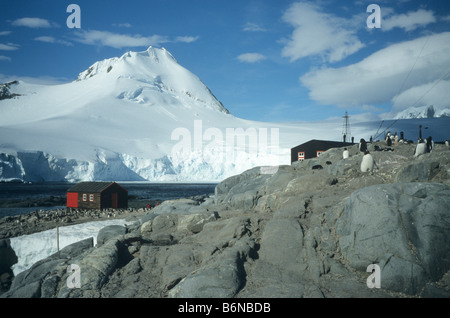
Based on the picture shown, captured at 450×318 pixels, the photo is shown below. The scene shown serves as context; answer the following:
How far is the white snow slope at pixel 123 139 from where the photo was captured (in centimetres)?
8725

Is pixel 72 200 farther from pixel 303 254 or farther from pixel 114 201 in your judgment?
pixel 303 254

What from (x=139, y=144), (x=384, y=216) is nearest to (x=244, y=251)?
(x=384, y=216)

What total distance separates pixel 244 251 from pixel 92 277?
15.3 ft

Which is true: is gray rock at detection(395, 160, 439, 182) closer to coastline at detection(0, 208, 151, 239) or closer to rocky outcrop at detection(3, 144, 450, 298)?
rocky outcrop at detection(3, 144, 450, 298)

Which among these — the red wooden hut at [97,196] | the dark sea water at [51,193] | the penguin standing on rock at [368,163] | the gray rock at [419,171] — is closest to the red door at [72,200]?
the red wooden hut at [97,196]

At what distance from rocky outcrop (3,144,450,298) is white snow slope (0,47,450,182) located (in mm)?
77398

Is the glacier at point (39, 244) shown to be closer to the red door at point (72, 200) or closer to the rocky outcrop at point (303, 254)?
the rocky outcrop at point (303, 254)

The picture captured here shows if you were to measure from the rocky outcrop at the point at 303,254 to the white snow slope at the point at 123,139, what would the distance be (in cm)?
7740

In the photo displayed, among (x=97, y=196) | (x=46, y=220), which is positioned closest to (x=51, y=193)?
(x=97, y=196)

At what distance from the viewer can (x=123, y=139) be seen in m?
132

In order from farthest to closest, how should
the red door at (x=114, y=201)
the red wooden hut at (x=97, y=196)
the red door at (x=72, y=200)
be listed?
the red door at (x=72, y=200) < the red door at (x=114, y=201) < the red wooden hut at (x=97, y=196)

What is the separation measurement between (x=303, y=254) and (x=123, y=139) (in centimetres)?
13233

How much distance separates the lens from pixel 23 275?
40.2 ft
